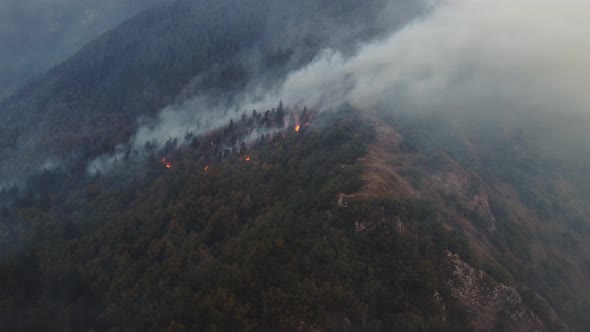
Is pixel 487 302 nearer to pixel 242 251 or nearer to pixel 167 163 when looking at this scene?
pixel 242 251

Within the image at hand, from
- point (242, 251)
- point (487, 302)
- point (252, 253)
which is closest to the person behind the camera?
point (487, 302)

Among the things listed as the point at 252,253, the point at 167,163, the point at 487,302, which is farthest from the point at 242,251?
the point at 167,163

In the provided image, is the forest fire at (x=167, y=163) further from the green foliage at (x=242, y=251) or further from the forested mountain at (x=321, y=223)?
the green foliage at (x=242, y=251)

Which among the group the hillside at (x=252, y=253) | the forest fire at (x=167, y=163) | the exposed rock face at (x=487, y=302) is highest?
the hillside at (x=252, y=253)

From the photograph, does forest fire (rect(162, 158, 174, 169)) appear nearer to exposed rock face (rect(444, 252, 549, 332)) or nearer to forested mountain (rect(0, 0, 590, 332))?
forested mountain (rect(0, 0, 590, 332))

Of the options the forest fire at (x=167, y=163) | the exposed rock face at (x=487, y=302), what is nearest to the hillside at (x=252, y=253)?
the exposed rock face at (x=487, y=302)

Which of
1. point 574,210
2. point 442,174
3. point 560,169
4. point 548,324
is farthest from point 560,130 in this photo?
point 548,324

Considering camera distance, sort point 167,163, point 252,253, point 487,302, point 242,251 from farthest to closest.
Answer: point 167,163 → point 242,251 → point 252,253 → point 487,302
